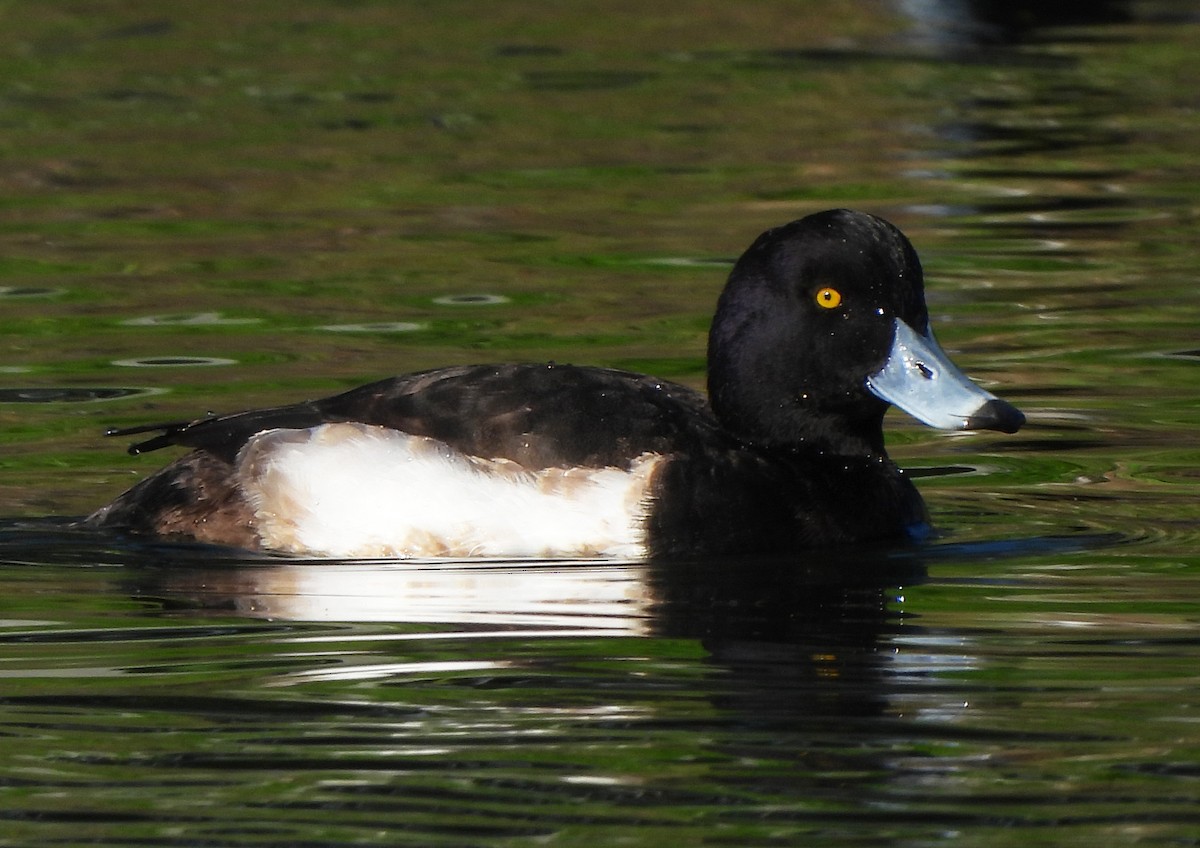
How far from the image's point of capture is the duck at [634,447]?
6.73 meters

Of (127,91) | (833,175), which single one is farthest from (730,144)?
(127,91)

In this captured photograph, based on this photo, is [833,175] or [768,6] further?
[768,6]

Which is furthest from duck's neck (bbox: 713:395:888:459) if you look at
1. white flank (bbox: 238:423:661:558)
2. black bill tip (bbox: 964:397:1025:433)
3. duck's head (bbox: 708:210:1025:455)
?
white flank (bbox: 238:423:661:558)

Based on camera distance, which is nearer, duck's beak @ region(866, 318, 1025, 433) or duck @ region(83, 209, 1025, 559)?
duck @ region(83, 209, 1025, 559)

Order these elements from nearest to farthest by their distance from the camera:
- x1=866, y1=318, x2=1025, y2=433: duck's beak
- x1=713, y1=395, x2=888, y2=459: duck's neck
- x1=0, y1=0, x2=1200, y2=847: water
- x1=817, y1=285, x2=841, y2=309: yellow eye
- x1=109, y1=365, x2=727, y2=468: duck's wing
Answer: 1. x1=0, y1=0, x2=1200, y2=847: water
2. x1=109, y1=365, x2=727, y2=468: duck's wing
3. x1=866, y1=318, x2=1025, y2=433: duck's beak
4. x1=817, y1=285, x2=841, y2=309: yellow eye
5. x1=713, y1=395, x2=888, y2=459: duck's neck

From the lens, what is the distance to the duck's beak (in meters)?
6.91

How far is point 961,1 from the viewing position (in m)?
19.7

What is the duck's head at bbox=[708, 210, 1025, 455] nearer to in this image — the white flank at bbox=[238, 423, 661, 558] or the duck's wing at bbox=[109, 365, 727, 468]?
the duck's wing at bbox=[109, 365, 727, 468]

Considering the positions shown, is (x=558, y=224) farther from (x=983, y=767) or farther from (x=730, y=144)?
(x=983, y=767)

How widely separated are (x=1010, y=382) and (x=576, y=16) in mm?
11112

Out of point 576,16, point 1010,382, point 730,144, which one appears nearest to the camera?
point 1010,382

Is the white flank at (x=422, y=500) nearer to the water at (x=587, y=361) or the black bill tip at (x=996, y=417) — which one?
the water at (x=587, y=361)

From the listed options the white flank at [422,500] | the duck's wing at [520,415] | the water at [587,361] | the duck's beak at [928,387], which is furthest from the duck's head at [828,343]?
the white flank at [422,500]

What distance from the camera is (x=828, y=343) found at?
708 centimetres
